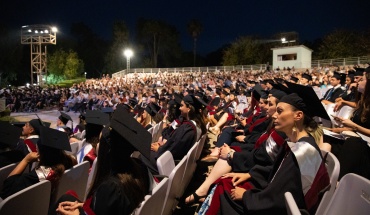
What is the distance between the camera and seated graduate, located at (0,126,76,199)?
2.86 m

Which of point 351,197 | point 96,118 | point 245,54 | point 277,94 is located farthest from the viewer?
point 245,54

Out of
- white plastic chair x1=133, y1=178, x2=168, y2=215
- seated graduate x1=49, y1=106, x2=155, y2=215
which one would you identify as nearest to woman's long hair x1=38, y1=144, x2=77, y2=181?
seated graduate x1=49, y1=106, x2=155, y2=215

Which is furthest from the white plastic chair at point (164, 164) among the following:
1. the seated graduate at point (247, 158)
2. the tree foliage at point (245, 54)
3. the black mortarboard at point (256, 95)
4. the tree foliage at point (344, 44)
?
the tree foliage at point (245, 54)

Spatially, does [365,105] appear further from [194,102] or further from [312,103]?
[194,102]

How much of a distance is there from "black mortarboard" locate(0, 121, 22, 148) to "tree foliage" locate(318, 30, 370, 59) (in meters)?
33.6

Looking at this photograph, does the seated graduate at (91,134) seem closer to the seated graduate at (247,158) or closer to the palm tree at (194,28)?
the seated graduate at (247,158)

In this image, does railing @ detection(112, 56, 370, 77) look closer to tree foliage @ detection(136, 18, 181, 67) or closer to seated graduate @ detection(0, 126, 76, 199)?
tree foliage @ detection(136, 18, 181, 67)

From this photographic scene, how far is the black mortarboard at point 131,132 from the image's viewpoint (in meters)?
2.10

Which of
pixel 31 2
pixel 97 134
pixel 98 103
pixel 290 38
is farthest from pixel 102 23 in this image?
pixel 97 134

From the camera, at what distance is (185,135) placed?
4.67 metres

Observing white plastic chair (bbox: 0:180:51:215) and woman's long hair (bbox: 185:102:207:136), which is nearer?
white plastic chair (bbox: 0:180:51:215)

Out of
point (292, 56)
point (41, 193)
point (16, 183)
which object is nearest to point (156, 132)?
point (16, 183)

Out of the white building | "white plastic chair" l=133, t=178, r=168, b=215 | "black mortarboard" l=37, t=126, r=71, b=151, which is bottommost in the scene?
"white plastic chair" l=133, t=178, r=168, b=215

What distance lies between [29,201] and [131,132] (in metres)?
0.99
